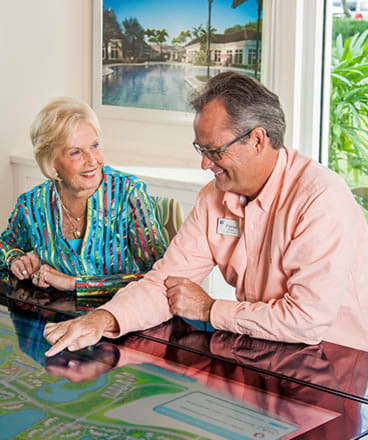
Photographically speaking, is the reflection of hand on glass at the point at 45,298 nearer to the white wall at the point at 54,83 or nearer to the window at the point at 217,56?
the white wall at the point at 54,83

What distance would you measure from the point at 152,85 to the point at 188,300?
274 centimetres

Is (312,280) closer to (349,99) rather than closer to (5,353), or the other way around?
(5,353)

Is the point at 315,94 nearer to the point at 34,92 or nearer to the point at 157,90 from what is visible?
the point at 157,90

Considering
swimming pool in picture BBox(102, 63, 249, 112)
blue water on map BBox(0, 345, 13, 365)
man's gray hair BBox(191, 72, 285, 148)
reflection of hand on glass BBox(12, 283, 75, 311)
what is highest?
swimming pool in picture BBox(102, 63, 249, 112)

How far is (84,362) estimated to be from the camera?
1.78 m

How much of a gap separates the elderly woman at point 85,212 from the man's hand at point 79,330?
71cm

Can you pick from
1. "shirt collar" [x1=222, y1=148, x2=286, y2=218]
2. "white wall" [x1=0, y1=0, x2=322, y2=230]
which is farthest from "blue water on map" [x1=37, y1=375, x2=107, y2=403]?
"white wall" [x1=0, y1=0, x2=322, y2=230]

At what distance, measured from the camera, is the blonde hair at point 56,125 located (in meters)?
2.83

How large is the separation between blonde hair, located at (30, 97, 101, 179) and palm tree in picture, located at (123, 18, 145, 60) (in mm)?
1919

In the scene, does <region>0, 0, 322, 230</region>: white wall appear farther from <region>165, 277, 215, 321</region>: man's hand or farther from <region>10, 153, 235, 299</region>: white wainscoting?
<region>165, 277, 215, 321</region>: man's hand

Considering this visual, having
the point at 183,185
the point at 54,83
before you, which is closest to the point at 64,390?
the point at 183,185

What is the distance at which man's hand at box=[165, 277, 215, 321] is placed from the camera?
6.79 ft

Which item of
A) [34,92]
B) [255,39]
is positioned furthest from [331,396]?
[34,92]

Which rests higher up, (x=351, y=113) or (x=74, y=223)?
(x=351, y=113)
